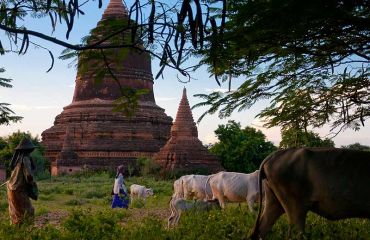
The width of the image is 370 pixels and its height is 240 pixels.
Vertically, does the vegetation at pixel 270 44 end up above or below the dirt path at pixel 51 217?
above

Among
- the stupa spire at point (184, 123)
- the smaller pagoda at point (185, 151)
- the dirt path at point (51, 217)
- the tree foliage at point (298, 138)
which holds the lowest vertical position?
the dirt path at point (51, 217)

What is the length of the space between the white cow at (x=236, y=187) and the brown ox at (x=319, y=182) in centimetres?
534

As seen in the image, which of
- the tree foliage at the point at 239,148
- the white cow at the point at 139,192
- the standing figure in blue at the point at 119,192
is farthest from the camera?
the tree foliage at the point at 239,148

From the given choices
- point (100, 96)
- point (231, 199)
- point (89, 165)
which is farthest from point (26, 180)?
point (100, 96)

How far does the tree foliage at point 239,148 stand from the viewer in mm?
35438

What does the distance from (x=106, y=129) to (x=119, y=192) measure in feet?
52.1

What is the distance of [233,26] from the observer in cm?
510

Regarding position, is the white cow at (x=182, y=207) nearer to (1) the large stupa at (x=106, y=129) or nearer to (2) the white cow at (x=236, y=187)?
(2) the white cow at (x=236, y=187)

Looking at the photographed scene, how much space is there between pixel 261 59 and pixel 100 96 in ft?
82.2

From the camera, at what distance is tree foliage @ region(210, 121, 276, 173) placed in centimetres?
3544

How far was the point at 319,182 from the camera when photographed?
5223mm

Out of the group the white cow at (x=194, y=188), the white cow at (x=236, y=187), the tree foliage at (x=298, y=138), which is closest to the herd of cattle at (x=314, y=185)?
the tree foliage at (x=298, y=138)

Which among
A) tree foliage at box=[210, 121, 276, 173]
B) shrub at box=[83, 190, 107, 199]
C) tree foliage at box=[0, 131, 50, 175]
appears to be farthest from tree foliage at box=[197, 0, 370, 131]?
tree foliage at box=[210, 121, 276, 173]

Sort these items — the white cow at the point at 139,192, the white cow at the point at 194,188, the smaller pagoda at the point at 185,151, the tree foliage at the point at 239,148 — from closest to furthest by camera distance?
the white cow at the point at 194,188
the white cow at the point at 139,192
the smaller pagoda at the point at 185,151
the tree foliage at the point at 239,148
